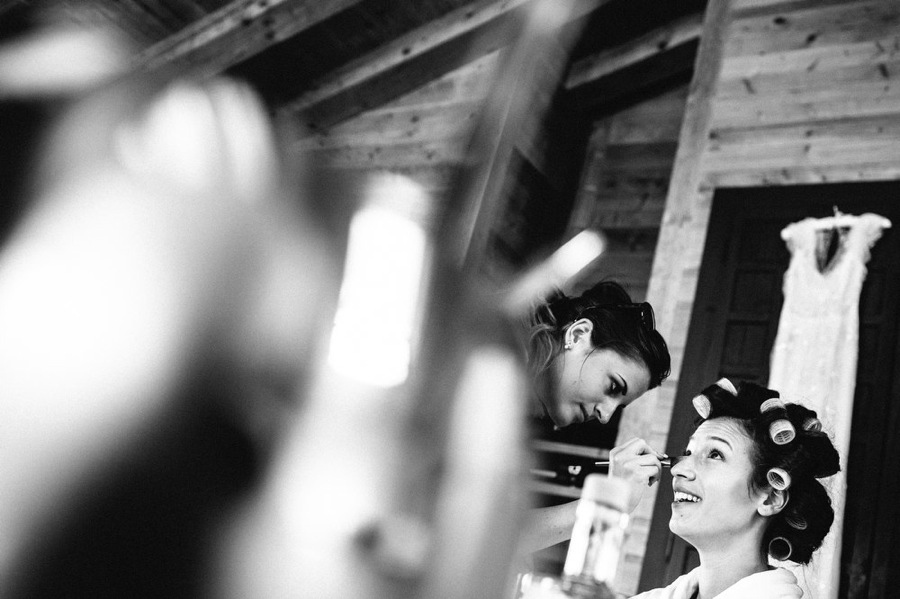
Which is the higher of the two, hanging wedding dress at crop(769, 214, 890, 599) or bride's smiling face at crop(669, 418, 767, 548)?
hanging wedding dress at crop(769, 214, 890, 599)

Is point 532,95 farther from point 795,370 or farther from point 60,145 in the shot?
point 60,145

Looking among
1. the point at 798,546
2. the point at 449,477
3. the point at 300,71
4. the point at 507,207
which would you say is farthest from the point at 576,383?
the point at 300,71

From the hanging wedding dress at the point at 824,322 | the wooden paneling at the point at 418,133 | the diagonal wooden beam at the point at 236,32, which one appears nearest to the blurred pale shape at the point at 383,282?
the wooden paneling at the point at 418,133

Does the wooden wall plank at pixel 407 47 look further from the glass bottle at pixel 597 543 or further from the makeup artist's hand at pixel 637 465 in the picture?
the glass bottle at pixel 597 543

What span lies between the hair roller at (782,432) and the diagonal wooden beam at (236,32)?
12.4ft

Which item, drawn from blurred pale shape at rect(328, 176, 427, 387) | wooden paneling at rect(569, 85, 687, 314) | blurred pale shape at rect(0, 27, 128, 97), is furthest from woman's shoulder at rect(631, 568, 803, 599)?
wooden paneling at rect(569, 85, 687, 314)

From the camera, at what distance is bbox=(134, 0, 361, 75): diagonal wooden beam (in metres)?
4.78

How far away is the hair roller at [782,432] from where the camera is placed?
6.50 feet

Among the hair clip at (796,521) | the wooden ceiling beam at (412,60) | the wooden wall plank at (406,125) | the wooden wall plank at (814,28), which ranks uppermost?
the wooden ceiling beam at (412,60)

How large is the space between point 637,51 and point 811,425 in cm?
389

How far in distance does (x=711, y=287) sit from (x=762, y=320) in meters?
0.26

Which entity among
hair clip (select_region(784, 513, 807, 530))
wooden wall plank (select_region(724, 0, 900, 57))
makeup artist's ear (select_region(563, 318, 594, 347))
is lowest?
hair clip (select_region(784, 513, 807, 530))

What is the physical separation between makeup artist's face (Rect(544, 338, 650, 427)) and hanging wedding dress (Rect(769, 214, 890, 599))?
1.14 meters

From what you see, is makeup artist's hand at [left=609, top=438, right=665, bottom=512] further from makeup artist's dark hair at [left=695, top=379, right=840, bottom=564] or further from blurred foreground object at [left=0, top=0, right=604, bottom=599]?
blurred foreground object at [left=0, top=0, right=604, bottom=599]
